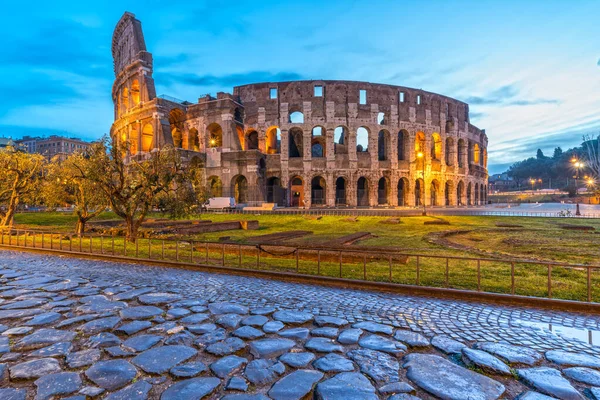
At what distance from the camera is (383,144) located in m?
41.7

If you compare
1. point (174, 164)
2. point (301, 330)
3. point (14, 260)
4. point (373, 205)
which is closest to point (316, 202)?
point (373, 205)

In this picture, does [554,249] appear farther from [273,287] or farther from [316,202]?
[316,202]

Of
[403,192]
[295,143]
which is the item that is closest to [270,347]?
[295,143]

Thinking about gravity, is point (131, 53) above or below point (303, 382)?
above

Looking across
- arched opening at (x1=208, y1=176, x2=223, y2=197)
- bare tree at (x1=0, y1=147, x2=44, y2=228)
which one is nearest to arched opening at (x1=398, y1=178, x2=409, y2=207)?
arched opening at (x1=208, y1=176, x2=223, y2=197)

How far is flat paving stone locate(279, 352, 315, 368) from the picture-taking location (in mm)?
2877

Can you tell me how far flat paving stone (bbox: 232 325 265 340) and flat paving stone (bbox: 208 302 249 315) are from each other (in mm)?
558

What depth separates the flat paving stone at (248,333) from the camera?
3.48 metres

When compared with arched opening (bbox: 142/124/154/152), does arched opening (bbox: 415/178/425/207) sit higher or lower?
lower

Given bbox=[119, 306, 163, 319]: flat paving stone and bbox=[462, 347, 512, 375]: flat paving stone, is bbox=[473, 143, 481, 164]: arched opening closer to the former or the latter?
bbox=[462, 347, 512, 375]: flat paving stone

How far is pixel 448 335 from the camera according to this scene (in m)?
3.53

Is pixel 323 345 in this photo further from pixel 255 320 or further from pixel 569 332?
pixel 569 332

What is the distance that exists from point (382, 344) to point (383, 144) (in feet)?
133

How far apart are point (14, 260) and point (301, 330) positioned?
8.46 meters
